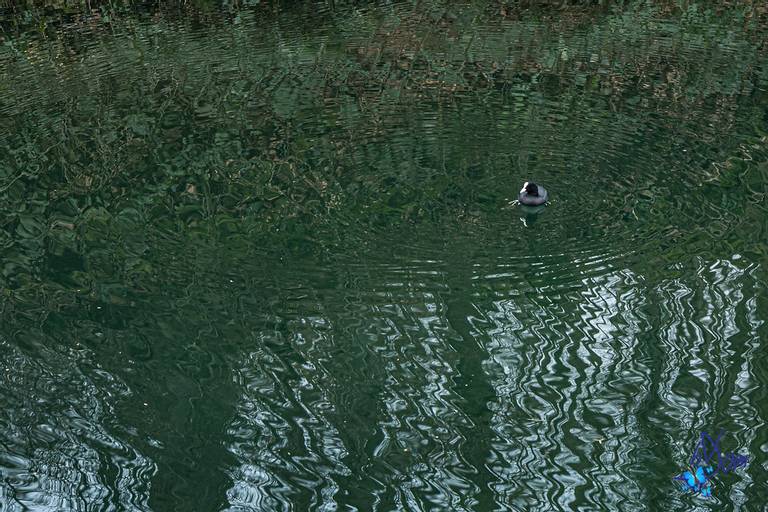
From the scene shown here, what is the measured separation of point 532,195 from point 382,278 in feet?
4.40

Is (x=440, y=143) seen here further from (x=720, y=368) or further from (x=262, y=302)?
(x=720, y=368)

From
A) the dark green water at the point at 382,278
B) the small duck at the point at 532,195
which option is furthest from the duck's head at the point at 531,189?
the dark green water at the point at 382,278

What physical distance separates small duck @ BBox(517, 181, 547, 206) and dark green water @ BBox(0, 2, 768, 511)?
0.33ft

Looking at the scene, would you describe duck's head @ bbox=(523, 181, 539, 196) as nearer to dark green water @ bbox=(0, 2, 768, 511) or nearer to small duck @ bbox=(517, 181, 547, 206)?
small duck @ bbox=(517, 181, 547, 206)

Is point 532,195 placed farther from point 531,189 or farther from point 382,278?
point 382,278

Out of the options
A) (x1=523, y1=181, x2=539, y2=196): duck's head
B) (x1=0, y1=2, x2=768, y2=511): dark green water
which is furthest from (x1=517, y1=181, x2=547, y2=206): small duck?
(x1=0, y1=2, x2=768, y2=511): dark green water

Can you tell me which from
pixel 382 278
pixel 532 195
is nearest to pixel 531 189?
pixel 532 195

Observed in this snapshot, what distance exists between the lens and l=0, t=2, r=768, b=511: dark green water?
16.3 ft

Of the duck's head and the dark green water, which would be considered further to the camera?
the duck's head

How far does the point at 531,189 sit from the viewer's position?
6953 mm

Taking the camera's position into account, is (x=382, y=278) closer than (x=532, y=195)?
Yes

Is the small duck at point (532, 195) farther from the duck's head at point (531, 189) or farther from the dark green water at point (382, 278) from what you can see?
the dark green water at point (382, 278)

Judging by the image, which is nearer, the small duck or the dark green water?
the dark green water

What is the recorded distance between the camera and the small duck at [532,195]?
695cm
